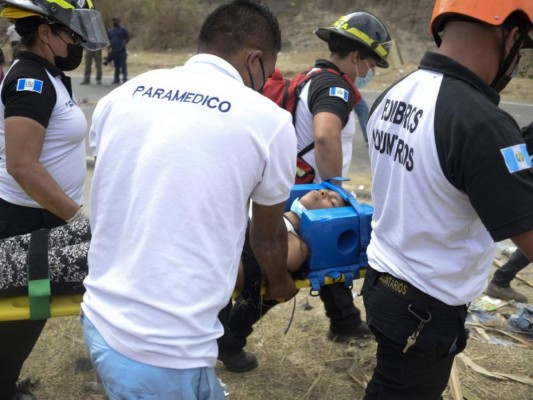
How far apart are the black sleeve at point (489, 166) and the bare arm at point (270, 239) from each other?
1.85 feet

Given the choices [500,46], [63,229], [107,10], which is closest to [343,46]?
[500,46]

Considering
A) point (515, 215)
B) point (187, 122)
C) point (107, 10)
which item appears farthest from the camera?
point (107, 10)

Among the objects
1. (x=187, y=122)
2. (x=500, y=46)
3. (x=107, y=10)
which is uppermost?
(x=500, y=46)

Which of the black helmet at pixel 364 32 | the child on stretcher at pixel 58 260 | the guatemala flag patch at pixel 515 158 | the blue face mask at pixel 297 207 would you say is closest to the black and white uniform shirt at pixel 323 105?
the black helmet at pixel 364 32

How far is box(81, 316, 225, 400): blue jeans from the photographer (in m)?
1.62

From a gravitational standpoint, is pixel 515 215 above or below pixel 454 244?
above

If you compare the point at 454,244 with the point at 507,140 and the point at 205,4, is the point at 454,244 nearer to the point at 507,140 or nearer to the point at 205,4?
the point at 507,140

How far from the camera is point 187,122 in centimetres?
159

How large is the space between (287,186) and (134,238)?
471mm

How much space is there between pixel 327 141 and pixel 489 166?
1.66m

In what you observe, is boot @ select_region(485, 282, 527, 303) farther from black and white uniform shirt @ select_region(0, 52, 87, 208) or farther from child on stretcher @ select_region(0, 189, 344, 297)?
black and white uniform shirt @ select_region(0, 52, 87, 208)

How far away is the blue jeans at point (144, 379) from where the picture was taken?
1.62 metres

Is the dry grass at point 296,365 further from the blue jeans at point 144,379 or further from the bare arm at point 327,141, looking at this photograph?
the blue jeans at point 144,379

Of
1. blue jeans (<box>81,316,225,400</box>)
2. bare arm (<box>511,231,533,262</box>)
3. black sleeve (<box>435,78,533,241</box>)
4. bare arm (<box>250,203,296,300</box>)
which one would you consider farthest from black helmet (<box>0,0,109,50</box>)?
bare arm (<box>511,231,533,262</box>)
